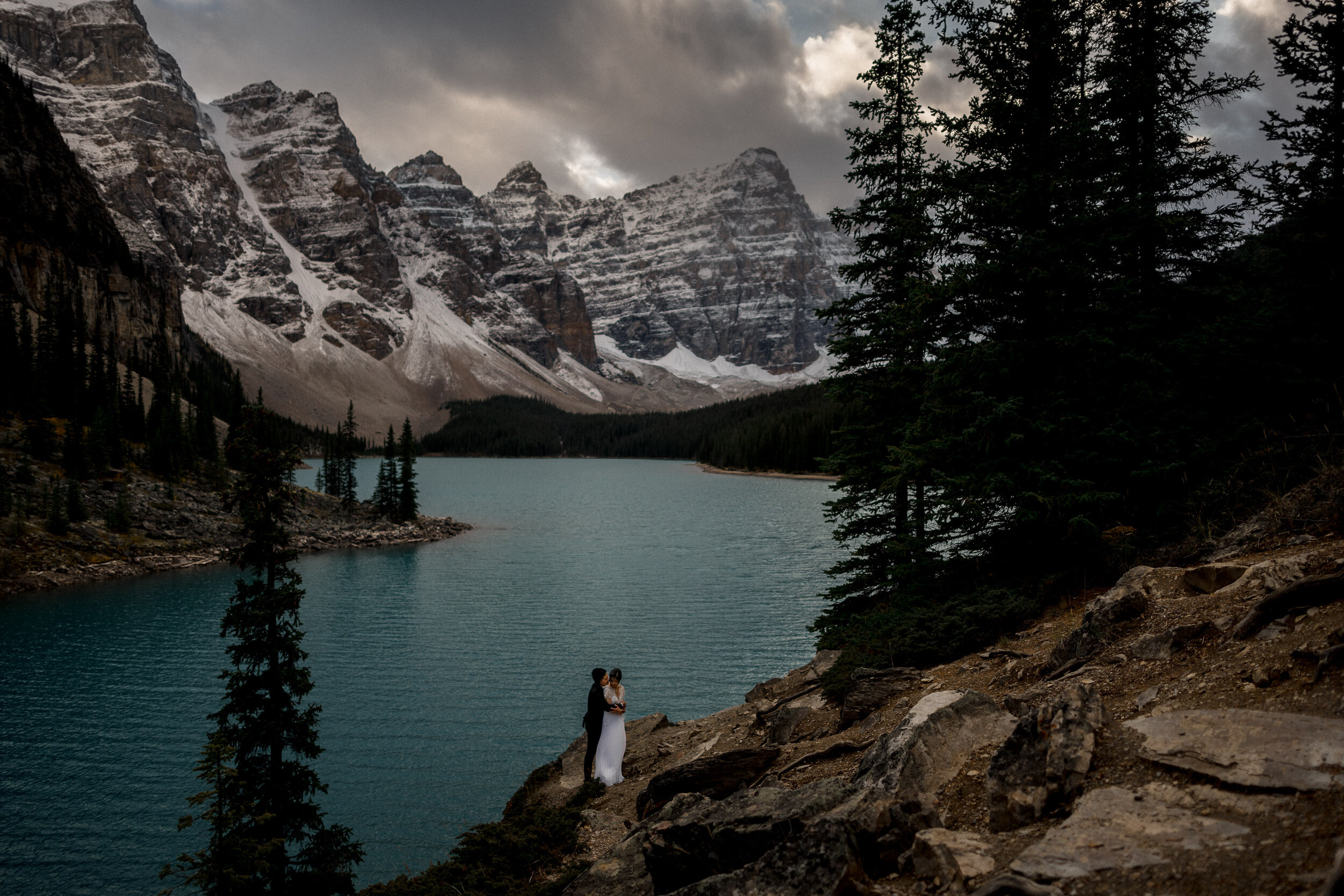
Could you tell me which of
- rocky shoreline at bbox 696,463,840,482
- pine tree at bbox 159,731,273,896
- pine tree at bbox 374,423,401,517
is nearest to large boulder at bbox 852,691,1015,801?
pine tree at bbox 159,731,273,896

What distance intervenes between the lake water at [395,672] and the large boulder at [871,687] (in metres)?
9.03

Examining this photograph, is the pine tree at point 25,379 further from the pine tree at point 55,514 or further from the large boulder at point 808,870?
the large boulder at point 808,870

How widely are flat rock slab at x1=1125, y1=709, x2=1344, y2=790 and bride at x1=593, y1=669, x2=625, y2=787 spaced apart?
948cm

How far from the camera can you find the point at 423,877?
10.6 m

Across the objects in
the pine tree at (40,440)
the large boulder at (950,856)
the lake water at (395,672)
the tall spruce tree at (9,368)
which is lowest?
the lake water at (395,672)

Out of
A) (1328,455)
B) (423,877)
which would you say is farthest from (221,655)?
(1328,455)

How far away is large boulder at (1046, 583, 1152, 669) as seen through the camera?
8227mm

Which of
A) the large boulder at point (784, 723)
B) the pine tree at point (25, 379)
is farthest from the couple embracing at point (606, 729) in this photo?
the pine tree at point (25, 379)

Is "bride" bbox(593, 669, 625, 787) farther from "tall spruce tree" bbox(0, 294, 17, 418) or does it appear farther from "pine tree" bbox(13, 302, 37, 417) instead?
"tall spruce tree" bbox(0, 294, 17, 418)

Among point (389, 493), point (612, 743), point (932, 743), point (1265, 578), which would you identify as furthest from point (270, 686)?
point (389, 493)

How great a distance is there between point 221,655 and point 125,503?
26520mm

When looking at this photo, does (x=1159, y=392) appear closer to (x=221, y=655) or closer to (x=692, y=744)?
(x=692, y=744)

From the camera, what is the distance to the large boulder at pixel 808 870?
4988mm

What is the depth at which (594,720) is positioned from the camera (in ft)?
43.5
